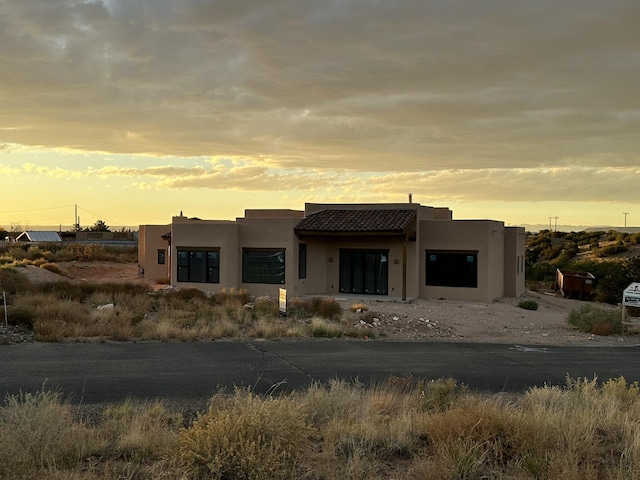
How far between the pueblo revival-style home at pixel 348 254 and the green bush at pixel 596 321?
625 cm

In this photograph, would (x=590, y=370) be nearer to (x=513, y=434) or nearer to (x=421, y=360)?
(x=421, y=360)

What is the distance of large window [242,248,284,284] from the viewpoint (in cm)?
3042

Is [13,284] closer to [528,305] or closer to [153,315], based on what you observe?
[153,315]

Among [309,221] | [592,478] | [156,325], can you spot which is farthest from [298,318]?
[592,478]

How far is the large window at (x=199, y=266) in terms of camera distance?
31156mm

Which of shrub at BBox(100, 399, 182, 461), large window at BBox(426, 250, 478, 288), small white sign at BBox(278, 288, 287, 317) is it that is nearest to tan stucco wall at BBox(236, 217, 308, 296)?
large window at BBox(426, 250, 478, 288)

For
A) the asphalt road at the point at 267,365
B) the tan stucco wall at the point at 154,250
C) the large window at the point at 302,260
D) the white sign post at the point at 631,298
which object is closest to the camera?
the asphalt road at the point at 267,365

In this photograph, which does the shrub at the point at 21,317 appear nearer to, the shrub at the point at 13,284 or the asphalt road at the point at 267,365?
the asphalt road at the point at 267,365

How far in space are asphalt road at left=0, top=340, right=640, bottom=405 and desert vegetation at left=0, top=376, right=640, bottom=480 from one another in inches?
113

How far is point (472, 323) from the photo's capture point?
78.6 feet

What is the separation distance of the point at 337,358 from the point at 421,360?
1.91 m

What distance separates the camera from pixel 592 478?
6098 millimetres

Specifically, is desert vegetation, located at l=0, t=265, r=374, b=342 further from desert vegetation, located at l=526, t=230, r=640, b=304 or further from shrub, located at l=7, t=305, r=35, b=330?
desert vegetation, located at l=526, t=230, r=640, b=304

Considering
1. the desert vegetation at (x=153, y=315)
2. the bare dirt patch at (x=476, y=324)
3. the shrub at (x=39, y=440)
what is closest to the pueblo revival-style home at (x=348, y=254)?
the bare dirt patch at (x=476, y=324)
